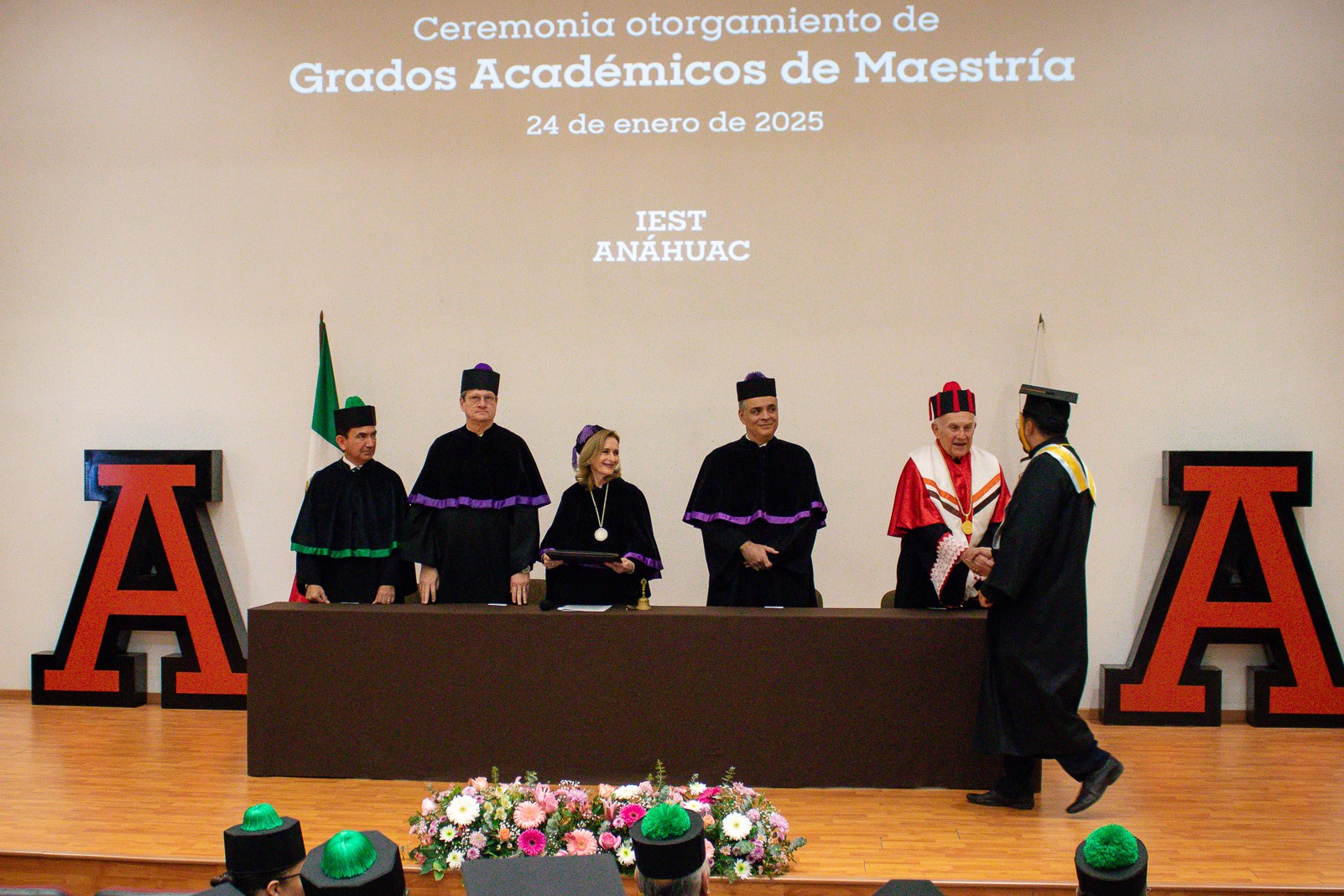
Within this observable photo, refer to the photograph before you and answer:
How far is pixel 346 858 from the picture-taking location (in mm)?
1659

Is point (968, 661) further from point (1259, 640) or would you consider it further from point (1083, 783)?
point (1259, 640)

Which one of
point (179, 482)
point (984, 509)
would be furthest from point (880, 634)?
point (179, 482)

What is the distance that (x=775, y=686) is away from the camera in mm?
4156

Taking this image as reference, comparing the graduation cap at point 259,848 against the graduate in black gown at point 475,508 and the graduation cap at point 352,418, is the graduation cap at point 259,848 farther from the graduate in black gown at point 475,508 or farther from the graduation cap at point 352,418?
the graduation cap at point 352,418

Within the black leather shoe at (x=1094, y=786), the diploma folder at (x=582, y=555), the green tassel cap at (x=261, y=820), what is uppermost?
the diploma folder at (x=582, y=555)

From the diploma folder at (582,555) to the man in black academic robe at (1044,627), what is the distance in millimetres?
1400

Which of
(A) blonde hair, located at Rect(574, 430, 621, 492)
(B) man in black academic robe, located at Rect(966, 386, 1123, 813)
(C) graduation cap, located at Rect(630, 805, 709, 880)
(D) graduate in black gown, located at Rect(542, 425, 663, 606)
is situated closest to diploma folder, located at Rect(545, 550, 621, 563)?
(D) graduate in black gown, located at Rect(542, 425, 663, 606)

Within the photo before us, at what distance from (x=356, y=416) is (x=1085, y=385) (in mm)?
3619

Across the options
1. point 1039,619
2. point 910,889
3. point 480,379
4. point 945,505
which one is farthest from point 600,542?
point 910,889

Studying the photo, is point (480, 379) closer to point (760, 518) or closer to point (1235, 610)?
point (760, 518)

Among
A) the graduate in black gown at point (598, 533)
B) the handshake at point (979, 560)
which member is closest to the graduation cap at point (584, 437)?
the graduate in black gown at point (598, 533)

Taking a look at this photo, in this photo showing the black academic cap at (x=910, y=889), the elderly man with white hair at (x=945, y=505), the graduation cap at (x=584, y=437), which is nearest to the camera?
the black academic cap at (x=910, y=889)

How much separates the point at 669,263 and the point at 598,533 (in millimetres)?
1807

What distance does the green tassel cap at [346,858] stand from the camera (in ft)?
5.43
